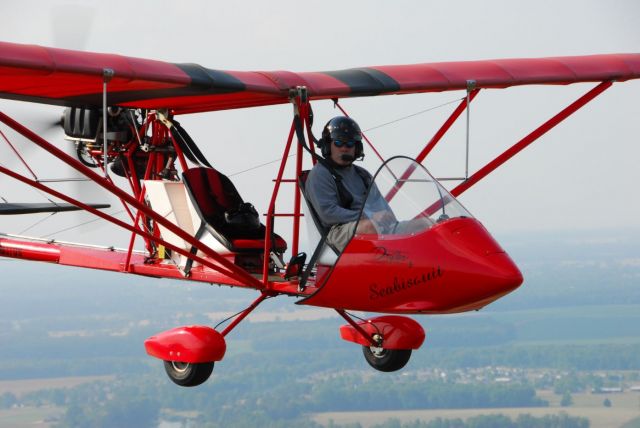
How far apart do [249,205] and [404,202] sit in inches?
115

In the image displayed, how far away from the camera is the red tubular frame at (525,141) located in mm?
14102

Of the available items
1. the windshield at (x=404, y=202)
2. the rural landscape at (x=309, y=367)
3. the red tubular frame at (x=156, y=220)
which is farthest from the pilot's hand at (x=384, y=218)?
the rural landscape at (x=309, y=367)

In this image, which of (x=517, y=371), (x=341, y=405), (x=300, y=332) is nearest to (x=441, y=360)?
(x=517, y=371)

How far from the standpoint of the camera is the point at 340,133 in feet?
39.9

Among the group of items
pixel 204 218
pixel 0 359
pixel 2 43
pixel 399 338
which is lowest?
pixel 0 359

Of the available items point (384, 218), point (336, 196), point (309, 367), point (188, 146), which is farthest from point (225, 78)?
point (309, 367)

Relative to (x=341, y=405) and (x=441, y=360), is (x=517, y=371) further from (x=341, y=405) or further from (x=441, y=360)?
(x=341, y=405)

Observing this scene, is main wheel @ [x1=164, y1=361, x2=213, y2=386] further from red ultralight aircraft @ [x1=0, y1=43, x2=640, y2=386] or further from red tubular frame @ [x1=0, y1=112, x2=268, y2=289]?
red tubular frame @ [x1=0, y1=112, x2=268, y2=289]

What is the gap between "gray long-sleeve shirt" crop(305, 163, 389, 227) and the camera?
1138 centimetres

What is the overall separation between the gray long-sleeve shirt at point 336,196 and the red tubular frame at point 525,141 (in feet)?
6.78

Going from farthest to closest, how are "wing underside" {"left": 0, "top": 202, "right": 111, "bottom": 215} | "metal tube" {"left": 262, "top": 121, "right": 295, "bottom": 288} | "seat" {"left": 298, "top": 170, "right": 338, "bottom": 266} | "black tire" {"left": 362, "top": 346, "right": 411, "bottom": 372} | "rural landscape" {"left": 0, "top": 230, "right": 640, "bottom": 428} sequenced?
"rural landscape" {"left": 0, "top": 230, "right": 640, "bottom": 428}, "wing underside" {"left": 0, "top": 202, "right": 111, "bottom": 215}, "black tire" {"left": 362, "top": 346, "right": 411, "bottom": 372}, "metal tube" {"left": 262, "top": 121, "right": 295, "bottom": 288}, "seat" {"left": 298, "top": 170, "right": 338, "bottom": 266}

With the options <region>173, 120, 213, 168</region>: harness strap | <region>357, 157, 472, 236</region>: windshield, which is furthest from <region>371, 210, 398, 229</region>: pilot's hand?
<region>173, 120, 213, 168</region>: harness strap

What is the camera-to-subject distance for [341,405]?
103 m

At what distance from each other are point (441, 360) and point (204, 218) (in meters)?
118
